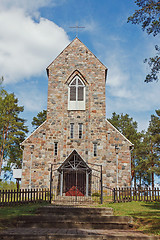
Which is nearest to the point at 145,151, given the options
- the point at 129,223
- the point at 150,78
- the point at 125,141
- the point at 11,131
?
the point at 125,141

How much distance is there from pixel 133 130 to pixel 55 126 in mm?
18028

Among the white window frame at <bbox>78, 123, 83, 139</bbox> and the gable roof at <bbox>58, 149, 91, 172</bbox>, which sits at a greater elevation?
the white window frame at <bbox>78, 123, 83, 139</bbox>

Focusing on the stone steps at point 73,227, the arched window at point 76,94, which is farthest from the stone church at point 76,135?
the stone steps at point 73,227

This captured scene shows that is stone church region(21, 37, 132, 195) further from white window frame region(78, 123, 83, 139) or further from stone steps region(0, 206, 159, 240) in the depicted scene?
stone steps region(0, 206, 159, 240)

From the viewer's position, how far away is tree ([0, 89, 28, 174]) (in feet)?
104

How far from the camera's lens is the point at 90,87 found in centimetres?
2344

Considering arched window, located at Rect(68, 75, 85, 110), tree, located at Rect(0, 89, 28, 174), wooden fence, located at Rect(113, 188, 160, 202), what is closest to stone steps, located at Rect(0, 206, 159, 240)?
wooden fence, located at Rect(113, 188, 160, 202)

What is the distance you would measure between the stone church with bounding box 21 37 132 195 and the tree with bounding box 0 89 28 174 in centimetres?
1038

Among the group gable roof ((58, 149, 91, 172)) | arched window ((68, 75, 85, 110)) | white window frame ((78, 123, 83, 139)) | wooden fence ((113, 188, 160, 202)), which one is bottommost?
wooden fence ((113, 188, 160, 202))

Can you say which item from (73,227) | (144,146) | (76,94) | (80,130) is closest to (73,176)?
(80,130)

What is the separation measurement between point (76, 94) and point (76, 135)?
391 centimetres

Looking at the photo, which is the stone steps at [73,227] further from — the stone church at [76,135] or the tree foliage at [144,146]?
the tree foliage at [144,146]

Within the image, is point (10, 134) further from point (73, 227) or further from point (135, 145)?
point (73, 227)

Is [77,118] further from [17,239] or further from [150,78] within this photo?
[17,239]
